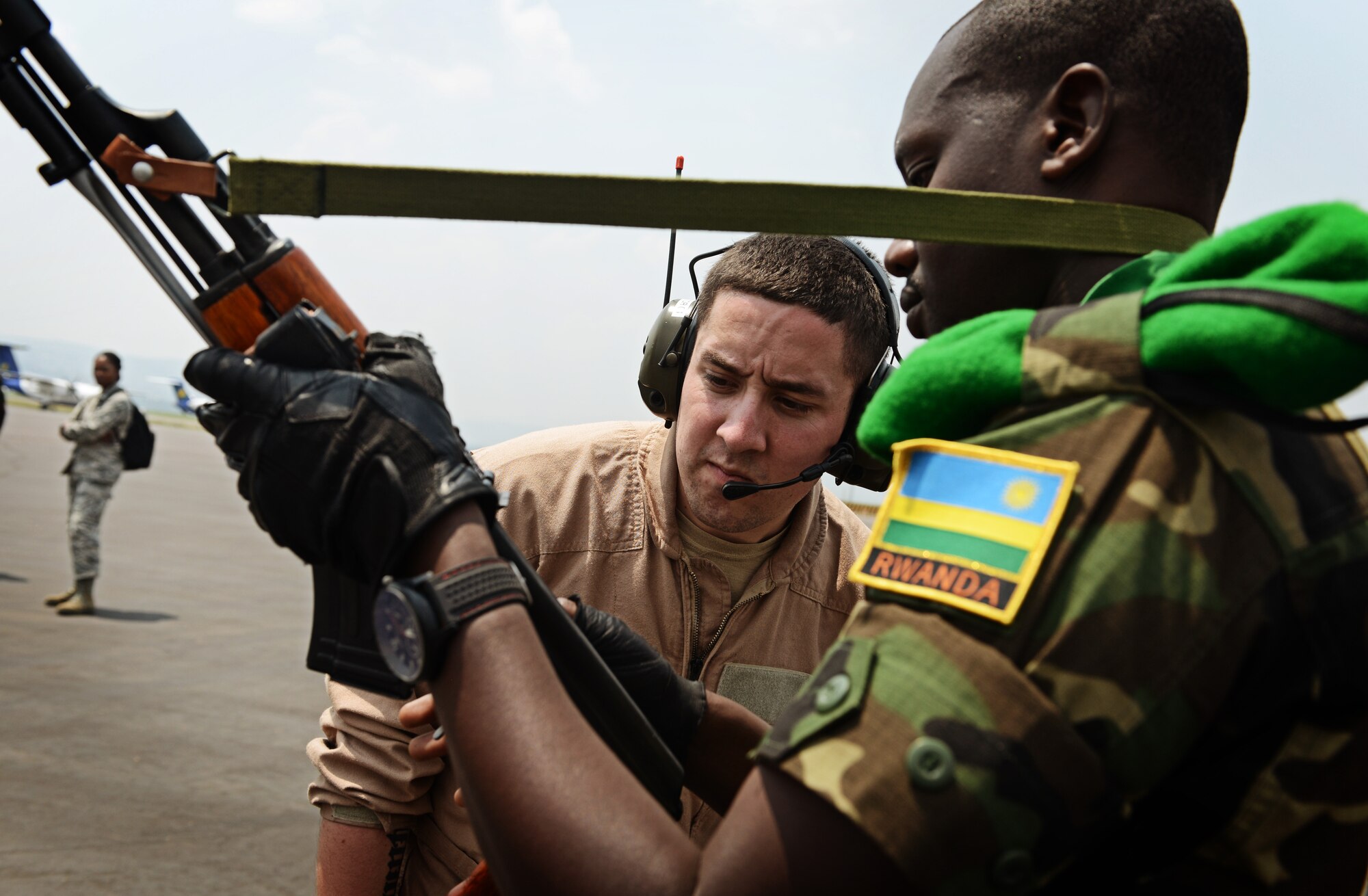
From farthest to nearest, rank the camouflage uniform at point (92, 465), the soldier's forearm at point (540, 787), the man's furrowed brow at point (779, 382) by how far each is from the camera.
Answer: the camouflage uniform at point (92, 465) → the man's furrowed brow at point (779, 382) → the soldier's forearm at point (540, 787)

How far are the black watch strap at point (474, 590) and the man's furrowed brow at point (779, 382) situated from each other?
4.96 feet

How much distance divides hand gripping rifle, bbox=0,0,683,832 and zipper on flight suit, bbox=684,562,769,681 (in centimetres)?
97

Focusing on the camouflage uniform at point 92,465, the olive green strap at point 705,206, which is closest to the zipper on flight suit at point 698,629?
the olive green strap at point 705,206

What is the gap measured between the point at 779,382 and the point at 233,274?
1.40 meters

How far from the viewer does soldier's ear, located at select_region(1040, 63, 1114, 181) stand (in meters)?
1.39

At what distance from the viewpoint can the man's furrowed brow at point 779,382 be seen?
2713 mm

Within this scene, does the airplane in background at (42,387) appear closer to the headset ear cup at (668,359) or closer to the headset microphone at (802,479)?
the headset ear cup at (668,359)

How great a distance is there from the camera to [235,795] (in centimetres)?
587

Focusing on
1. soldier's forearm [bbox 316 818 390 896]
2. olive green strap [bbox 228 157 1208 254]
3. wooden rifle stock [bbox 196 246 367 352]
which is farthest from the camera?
soldier's forearm [bbox 316 818 390 896]

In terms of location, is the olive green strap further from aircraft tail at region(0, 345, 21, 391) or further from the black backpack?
aircraft tail at region(0, 345, 21, 391)

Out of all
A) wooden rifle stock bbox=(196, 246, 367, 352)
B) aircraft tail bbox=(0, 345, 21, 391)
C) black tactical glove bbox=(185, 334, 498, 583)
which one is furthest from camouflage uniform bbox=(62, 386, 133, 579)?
aircraft tail bbox=(0, 345, 21, 391)

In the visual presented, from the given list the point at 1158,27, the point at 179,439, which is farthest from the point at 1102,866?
the point at 179,439

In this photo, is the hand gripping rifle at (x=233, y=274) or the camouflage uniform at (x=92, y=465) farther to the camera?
the camouflage uniform at (x=92, y=465)

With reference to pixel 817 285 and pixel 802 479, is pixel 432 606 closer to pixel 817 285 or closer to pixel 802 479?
pixel 802 479
